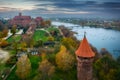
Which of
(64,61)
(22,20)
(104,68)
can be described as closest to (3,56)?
(64,61)

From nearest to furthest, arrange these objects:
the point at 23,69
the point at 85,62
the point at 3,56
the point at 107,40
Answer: the point at 85,62 → the point at 23,69 → the point at 3,56 → the point at 107,40

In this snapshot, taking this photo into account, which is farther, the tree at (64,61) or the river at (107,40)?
the river at (107,40)

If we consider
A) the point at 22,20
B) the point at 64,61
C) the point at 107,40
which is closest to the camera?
the point at 64,61

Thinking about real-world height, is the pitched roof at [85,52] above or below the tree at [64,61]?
above

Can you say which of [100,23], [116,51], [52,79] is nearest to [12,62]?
[52,79]

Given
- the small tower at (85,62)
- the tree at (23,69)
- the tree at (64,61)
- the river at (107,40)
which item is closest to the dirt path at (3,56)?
the tree at (23,69)

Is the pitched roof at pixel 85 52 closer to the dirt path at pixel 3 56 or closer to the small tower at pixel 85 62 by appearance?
the small tower at pixel 85 62

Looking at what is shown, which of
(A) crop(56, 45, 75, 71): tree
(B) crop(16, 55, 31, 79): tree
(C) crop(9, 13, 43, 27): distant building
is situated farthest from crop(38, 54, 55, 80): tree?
(C) crop(9, 13, 43, 27): distant building

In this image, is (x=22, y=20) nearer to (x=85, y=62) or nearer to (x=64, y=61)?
(x=64, y=61)

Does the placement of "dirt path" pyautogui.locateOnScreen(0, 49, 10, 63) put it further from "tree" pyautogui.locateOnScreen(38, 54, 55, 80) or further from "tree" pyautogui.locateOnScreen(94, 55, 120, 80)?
"tree" pyautogui.locateOnScreen(94, 55, 120, 80)

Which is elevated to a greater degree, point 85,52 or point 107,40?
point 85,52

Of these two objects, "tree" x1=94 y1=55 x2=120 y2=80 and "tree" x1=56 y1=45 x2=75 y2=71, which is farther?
"tree" x1=56 y1=45 x2=75 y2=71
